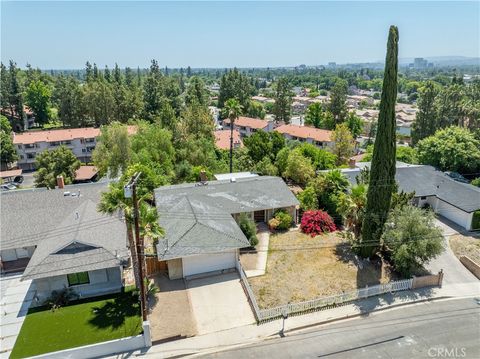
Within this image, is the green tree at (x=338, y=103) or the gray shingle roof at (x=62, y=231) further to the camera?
the green tree at (x=338, y=103)

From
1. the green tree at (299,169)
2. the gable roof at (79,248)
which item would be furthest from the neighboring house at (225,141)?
the gable roof at (79,248)

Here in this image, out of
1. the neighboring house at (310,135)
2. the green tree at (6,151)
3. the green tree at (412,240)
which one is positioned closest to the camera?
the green tree at (412,240)

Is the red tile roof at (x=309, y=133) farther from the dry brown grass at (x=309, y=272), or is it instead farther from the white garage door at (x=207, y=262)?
the white garage door at (x=207, y=262)

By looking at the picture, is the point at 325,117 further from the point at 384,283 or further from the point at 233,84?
the point at 384,283

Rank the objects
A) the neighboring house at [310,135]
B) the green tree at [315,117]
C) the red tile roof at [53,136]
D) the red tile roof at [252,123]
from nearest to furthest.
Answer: the red tile roof at [53,136] → the neighboring house at [310,135] → the red tile roof at [252,123] → the green tree at [315,117]

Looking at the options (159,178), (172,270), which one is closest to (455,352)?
(172,270)

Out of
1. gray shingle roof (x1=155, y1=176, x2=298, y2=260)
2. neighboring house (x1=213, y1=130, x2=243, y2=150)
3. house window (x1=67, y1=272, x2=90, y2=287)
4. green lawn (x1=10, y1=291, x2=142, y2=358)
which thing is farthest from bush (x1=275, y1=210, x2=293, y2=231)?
neighboring house (x1=213, y1=130, x2=243, y2=150)

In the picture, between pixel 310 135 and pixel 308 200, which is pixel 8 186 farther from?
pixel 310 135
